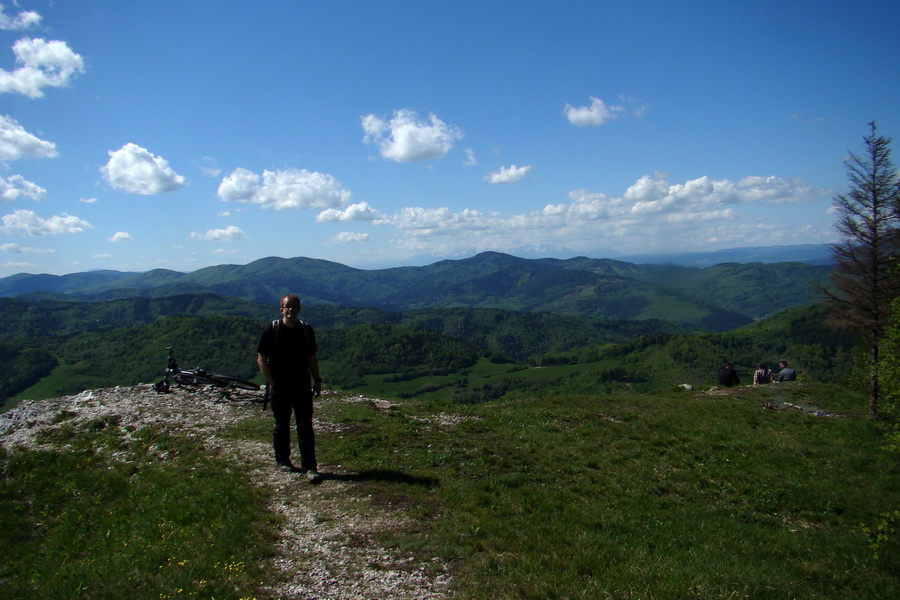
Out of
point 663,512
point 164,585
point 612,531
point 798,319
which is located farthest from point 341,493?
point 798,319

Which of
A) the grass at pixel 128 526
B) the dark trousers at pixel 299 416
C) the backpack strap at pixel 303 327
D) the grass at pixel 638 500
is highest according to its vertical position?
the backpack strap at pixel 303 327

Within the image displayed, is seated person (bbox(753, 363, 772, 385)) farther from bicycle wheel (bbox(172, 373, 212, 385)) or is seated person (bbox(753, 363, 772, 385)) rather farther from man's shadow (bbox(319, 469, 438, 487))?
bicycle wheel (bbox(172, 373, 212, 385))

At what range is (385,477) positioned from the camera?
11047 mm

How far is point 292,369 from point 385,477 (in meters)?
3.50

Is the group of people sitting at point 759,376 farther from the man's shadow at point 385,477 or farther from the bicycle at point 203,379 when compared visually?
the bicycle at point 203,379

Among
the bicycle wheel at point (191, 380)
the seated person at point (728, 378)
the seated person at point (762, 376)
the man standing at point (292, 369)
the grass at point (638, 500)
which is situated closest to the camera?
the grass at point (638, 500)

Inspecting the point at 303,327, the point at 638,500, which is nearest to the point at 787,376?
the point at 638,500

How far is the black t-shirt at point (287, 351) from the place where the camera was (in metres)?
10.6

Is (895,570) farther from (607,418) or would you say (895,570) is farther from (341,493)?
(607,418)

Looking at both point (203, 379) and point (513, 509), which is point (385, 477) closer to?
point (513, 509)

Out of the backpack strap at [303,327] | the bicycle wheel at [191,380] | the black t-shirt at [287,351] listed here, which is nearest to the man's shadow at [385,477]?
the black t-shirt at [287,351]

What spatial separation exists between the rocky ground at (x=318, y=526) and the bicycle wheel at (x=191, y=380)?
465 centimetres

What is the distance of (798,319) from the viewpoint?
180250 mm

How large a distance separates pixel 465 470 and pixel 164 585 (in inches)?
285
